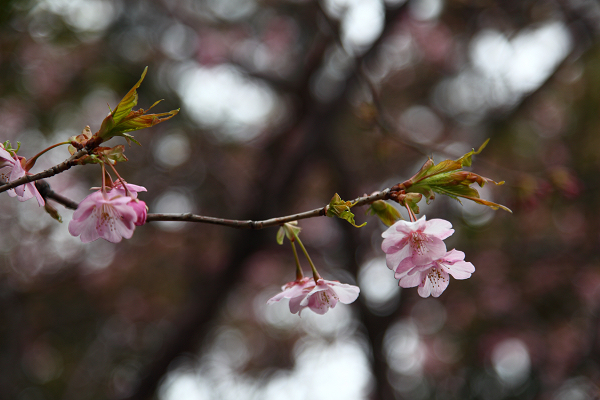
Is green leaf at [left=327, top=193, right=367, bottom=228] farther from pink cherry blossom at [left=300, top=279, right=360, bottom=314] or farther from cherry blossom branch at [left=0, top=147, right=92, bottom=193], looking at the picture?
cherry blossom branch at [left=0, top=147, right=92, bottom=193]

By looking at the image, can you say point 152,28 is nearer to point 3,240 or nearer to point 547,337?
point 3,240

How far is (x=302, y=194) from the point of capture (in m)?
4.94

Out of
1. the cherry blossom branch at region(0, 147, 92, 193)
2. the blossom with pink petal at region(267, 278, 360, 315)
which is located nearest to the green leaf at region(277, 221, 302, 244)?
the blossom with pink petal at region(267, 278, 360, 315)

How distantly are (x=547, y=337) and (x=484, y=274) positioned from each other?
871 mm

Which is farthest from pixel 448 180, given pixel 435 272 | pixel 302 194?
pixel 302 194

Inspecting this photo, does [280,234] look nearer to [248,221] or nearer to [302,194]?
[248,221]

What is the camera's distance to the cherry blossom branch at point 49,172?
65 cm

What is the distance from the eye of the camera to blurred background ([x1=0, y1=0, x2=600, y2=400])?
350 centimetres

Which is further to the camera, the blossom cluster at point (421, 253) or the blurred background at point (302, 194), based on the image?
the blurred background at point (302, 194)

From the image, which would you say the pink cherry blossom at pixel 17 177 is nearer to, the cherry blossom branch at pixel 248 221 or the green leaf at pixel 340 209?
the cherry blossom branch at pixel 248 221

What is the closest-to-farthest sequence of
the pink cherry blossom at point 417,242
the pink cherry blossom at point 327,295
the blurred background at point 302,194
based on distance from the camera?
the pink cherry blossom at point 417,242, the pink cherry blossom at point 327,295, the blurred background at point 302,194

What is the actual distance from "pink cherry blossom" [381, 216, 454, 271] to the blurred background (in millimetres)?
2415

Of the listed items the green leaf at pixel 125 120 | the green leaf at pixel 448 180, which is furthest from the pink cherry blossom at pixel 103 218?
the green leaf at pixel 448 180

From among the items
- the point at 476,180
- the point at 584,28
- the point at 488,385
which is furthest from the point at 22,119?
the point at 488,385
